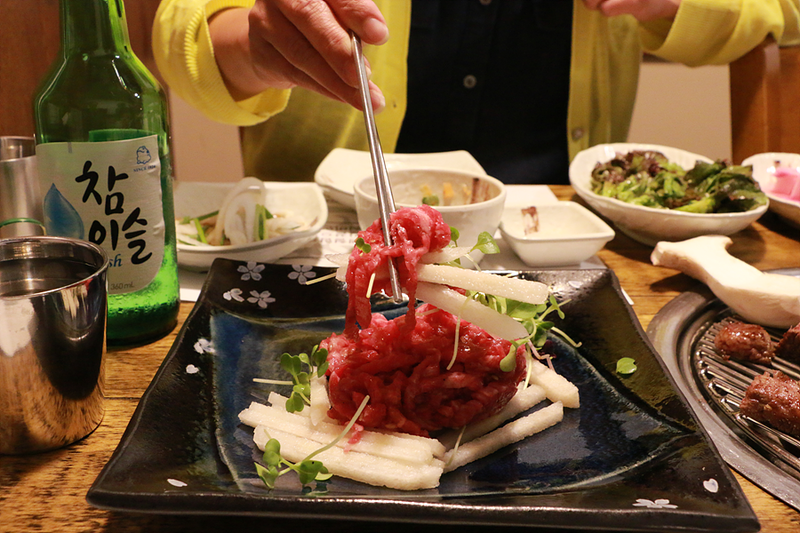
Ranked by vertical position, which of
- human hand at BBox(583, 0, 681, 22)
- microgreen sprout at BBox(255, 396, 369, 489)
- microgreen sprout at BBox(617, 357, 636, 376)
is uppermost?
human hand at BBox(583, 0, 681, 22)

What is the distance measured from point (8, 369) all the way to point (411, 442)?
0.63 meters

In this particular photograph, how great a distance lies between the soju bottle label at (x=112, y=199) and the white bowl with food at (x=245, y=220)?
38 centimetres

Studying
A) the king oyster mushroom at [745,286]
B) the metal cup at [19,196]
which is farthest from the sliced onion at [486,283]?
the metal cup at [19,196]

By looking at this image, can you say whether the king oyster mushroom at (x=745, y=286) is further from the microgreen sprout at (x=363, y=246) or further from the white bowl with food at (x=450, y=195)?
the microgreen sprout at (x=363, y=246)

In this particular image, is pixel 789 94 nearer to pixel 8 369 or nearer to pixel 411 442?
pixel 411 442

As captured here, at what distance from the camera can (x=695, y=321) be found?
1.48m

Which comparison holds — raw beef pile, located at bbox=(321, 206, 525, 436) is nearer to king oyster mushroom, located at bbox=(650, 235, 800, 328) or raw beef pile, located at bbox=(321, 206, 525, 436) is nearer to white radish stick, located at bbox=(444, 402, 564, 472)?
white radish stick, located at bbox=(444, 402, 564, 472)

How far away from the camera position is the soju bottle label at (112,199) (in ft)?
3.78

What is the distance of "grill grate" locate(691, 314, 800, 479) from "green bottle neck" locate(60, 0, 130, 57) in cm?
135

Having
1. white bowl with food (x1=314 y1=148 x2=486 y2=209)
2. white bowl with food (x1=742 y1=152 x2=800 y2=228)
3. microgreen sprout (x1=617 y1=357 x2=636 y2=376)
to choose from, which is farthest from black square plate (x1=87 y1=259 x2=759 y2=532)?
white bowl with food (x1=742 y1=152 x2=800 y2=228)

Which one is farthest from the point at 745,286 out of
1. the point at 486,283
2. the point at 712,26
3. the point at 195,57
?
the point at 195,57

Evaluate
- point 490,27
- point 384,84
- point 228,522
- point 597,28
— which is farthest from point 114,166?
point 597,28

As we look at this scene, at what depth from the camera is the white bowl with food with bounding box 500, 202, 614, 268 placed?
1.71 meters

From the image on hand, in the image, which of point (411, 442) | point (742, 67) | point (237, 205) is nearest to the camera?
point (411, 442)
